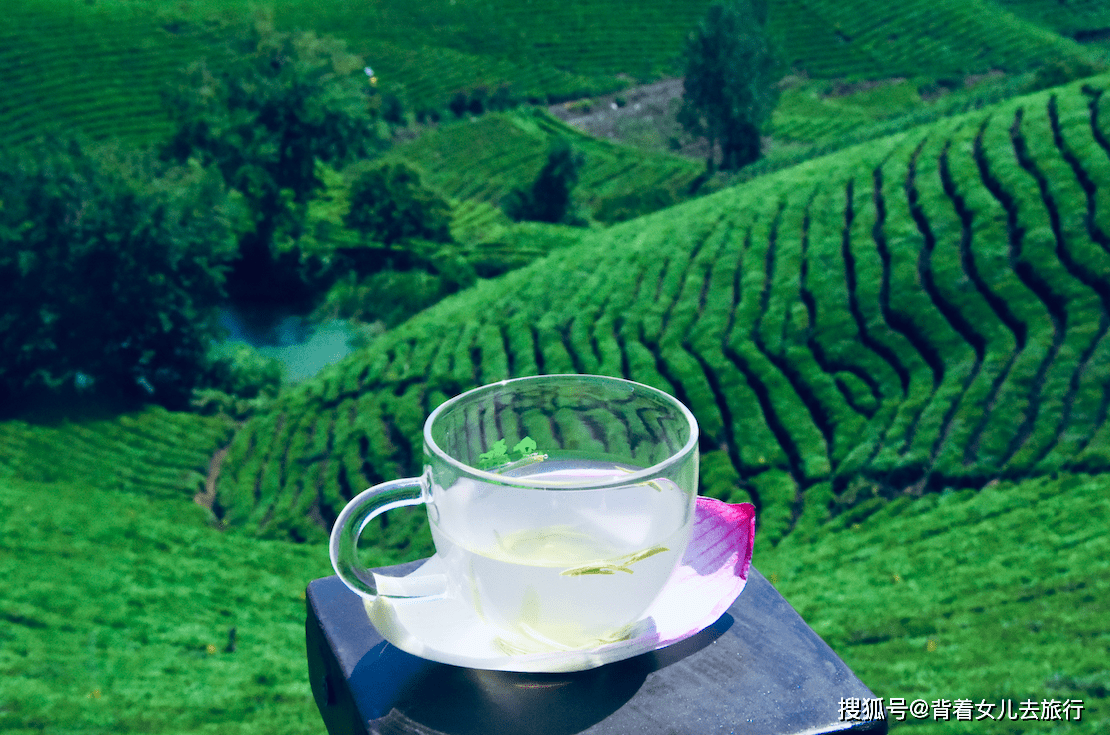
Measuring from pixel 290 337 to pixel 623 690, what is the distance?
34.1 m

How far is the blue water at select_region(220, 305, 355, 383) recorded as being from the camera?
31.7 m

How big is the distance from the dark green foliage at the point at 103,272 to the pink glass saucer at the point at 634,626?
83.5 feet

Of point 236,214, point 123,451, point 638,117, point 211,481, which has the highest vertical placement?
point 236,214

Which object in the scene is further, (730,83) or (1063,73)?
(730,83)

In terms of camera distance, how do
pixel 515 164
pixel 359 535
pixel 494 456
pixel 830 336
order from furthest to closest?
pixel 515 164, pixel 830 336, pixel 494 456, pixel 359 535

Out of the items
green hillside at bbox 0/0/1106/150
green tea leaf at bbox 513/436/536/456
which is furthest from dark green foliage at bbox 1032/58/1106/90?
green tea leaf at bbox 513/436/536/456

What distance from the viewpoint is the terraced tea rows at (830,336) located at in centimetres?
1403

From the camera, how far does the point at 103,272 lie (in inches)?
990

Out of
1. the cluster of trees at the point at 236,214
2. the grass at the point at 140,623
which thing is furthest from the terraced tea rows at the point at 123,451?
the grass at the point at 140,623

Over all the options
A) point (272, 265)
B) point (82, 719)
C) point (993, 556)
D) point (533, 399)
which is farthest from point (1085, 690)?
point (272, 265)

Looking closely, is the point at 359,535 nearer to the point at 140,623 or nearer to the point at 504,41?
the point at 140,623

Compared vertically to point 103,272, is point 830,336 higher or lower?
higher

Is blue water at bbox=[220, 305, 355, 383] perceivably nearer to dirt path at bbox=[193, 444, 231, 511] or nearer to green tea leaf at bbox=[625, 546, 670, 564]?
dirt path at bbox=[193, 444, 231, 511]

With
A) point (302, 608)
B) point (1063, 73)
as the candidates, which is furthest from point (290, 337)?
point (1063, 73)
